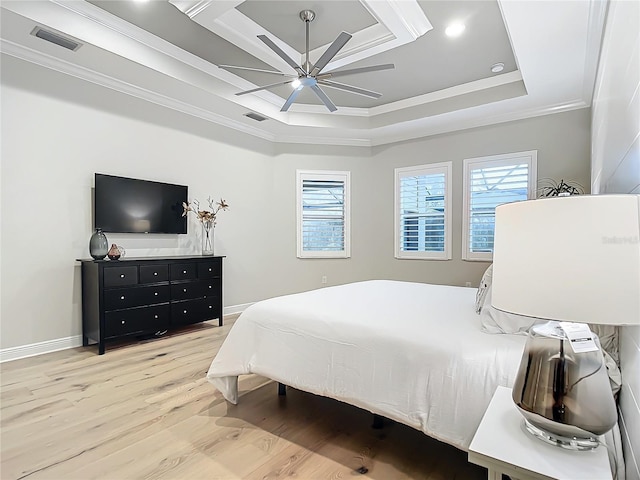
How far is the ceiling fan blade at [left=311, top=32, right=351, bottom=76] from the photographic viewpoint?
262 centimetres

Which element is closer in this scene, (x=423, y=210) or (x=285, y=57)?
(x=285, y=57)

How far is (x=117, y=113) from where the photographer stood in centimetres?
397

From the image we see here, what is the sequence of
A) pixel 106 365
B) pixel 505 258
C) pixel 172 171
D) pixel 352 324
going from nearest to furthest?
pixel 505 258 → pixel 352 324 → pixel 106 365 → pixel 172 171

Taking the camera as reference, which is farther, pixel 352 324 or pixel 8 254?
pixel 8 254

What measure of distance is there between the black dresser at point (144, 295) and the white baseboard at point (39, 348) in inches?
3.9

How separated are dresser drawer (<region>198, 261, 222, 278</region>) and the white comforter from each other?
213cm

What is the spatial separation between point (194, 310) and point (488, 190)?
4.11 meters

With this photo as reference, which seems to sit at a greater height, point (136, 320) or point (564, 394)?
point (564, 394)

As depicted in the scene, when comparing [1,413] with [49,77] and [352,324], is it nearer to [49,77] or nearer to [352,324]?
[352,324]

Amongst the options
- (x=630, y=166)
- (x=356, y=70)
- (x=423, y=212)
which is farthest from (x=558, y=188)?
(x=630, y=166)

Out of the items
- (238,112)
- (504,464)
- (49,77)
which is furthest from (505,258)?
(238,112)

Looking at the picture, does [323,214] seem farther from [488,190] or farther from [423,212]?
[488,190]

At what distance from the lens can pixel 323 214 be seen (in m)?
6.03

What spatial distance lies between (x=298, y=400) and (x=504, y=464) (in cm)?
175
